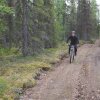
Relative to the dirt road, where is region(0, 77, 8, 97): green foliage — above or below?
above

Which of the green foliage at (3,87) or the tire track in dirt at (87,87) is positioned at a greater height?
the green foliage at (3,87)

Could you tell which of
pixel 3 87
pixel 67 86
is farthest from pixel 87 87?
pixel 3 87

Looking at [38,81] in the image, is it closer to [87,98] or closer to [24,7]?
[87,98]

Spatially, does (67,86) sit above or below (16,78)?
below

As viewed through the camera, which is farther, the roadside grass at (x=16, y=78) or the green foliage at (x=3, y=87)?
the roadside grass at (x=16, y=78)

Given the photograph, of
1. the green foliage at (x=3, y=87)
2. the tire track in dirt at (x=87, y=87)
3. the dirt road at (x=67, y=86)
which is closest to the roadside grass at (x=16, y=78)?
the green foliage at (x=3, y=87)

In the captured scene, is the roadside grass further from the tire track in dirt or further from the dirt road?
the tire track in dirt

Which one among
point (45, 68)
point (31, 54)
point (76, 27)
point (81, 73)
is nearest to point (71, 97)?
point (81, 73)

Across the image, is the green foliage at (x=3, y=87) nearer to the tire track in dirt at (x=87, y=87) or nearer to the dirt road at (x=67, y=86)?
the dirt road at (x=67, y=86)

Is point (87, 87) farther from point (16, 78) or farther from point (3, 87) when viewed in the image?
point (3, 87)

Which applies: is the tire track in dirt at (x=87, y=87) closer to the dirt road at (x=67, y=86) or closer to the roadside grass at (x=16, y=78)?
the dirt road at (x=67, y=86)

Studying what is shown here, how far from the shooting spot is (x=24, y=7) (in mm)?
25922

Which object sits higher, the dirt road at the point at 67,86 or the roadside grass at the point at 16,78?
the roadside grass at the point at 16,78

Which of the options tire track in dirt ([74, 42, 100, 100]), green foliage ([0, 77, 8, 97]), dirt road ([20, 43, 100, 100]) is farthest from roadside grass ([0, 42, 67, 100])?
tire track in dirt ([74, 42, 100, 100])
